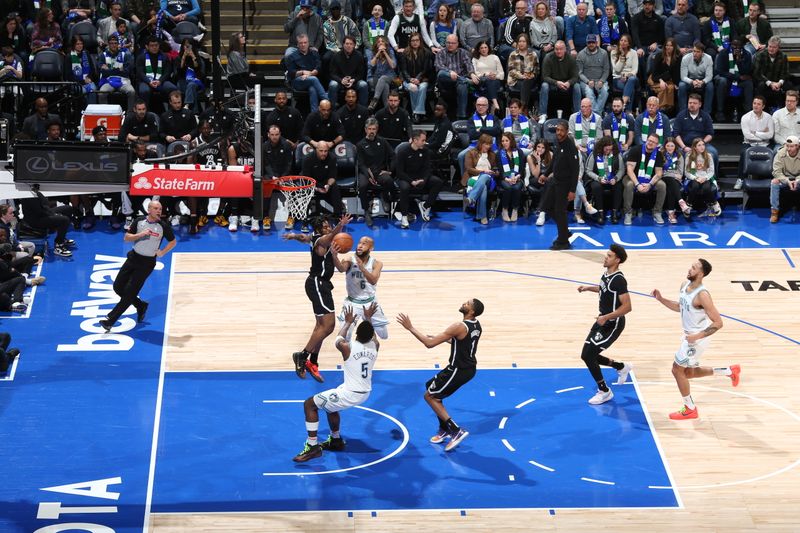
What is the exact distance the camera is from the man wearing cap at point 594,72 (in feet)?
77.7

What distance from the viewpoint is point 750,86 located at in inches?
954

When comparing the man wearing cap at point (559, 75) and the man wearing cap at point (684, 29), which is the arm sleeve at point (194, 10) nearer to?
the man wearing cap at point (559, 75)

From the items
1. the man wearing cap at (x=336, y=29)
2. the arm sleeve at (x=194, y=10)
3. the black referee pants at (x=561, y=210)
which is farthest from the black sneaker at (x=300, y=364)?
the arm sleeve at (x=194, y=10)

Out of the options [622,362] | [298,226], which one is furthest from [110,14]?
[622,362]

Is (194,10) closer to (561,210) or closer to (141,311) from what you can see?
(561,210)

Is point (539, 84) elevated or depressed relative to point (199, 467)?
elevated

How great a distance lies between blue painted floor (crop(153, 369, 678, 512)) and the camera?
12961 mm

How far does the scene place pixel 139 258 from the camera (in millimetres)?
17141

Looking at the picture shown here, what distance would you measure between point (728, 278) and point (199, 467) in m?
9.24

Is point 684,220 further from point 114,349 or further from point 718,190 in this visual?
point 114,349

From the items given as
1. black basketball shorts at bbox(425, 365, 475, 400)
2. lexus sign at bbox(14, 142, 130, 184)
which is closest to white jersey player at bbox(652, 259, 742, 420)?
black basketball shorts at bbox(425, 365, 475, 400)

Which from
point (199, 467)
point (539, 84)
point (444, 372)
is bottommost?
point (199, 467)

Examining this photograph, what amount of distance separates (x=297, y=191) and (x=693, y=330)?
337 inches

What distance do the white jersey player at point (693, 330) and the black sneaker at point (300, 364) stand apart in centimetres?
424
